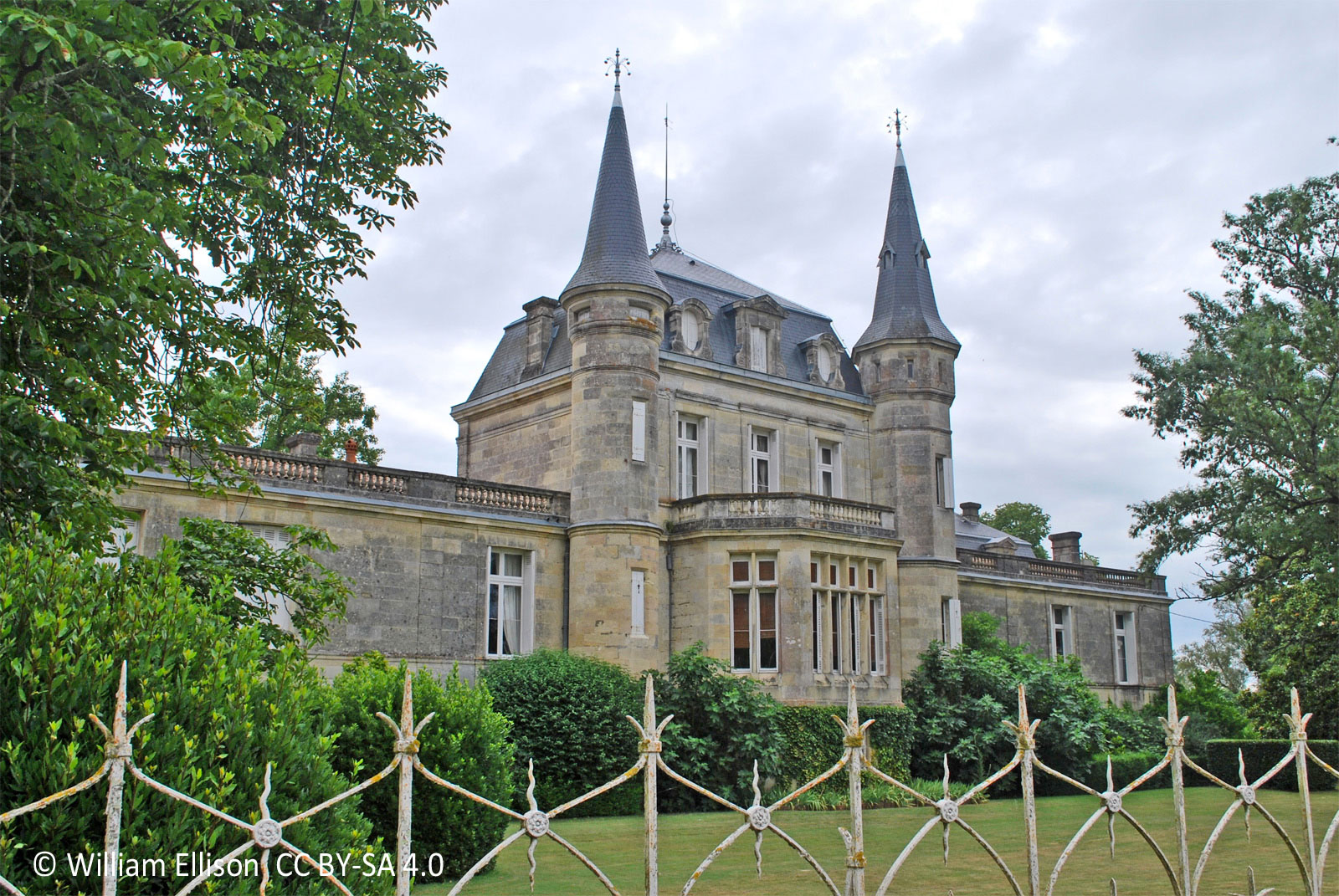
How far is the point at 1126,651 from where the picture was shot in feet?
126

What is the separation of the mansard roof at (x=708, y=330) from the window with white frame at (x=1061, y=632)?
11.0 metres

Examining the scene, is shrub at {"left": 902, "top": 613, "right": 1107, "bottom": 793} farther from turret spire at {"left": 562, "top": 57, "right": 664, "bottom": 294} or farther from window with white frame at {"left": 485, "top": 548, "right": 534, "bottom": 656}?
turret spire at {"left": 562, "top": 57, "right": 664, "bottom": 294}

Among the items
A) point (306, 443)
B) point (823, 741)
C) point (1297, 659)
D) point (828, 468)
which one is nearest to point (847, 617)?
point (823, 741)

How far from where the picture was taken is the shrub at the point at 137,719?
5227 mm

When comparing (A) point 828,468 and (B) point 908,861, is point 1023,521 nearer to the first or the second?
(A) point 828,468

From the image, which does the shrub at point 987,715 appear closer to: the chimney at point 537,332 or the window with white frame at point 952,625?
the window with white frame at point 952,625

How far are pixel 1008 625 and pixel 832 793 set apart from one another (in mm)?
13839

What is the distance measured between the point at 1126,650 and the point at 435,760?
32.2 m

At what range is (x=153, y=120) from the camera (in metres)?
9.85

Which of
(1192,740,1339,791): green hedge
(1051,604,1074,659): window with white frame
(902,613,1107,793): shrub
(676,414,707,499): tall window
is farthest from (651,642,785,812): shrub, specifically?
(1051,604,1074,659): window with white frame

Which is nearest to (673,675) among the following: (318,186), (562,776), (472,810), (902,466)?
(562,776)

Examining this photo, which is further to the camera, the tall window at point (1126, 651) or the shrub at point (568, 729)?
the tall window at point (1126, 651)

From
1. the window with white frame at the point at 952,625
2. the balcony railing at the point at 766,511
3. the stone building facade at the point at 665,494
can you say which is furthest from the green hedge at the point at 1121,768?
the balcony railing at the point at 766,511

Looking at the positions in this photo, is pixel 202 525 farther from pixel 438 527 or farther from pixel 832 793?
pixel 832 793
